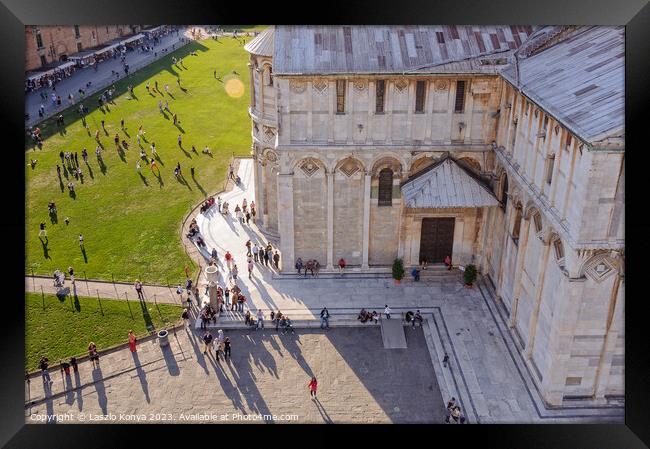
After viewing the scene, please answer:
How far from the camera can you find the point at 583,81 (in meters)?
25.8

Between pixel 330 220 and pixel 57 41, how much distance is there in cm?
6106

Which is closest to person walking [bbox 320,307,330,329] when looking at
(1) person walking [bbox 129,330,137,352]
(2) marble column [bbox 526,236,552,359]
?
(1) person walking [bbox 129,330,137,352]

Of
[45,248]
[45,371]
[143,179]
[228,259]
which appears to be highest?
[143,179]

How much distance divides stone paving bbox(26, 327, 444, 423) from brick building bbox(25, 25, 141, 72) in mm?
54278

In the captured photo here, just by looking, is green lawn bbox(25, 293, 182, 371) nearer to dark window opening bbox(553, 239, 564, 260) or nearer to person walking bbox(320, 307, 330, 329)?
person walking bbox(320, 307, 330, 329)

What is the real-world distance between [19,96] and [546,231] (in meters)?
21.1

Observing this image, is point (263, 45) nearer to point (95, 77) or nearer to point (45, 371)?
point (45, 371)

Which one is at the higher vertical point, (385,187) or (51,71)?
(51,71)

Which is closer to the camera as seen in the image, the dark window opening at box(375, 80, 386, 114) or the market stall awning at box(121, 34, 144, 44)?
the dark window opening at box(375, 80, 386, 114)

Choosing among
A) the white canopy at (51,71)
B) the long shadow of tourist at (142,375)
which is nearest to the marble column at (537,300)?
the long shadow of tourist at (142,375)

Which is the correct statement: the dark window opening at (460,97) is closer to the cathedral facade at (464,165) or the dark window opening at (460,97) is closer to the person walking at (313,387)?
the cathedral facade at (464,165)

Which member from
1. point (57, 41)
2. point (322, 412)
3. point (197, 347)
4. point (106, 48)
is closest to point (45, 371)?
point (197, 347)

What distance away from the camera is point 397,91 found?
3456 cm

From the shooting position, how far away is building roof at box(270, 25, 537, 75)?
34.0m
